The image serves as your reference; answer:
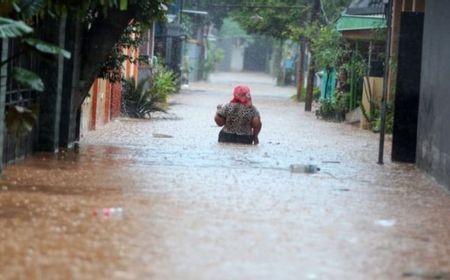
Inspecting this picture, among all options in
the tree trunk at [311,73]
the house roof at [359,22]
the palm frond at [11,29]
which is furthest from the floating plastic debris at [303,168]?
the tree trunk at [311,73]

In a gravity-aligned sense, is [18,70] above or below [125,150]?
above

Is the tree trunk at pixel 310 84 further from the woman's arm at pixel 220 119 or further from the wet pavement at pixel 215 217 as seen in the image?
the wet pavement at pixel 215 217

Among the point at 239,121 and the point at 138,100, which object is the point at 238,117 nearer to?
the point at 239,121

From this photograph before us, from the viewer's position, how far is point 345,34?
2959 cm

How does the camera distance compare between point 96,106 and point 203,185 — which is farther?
point 96,106

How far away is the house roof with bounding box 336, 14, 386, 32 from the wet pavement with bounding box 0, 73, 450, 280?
9.59m

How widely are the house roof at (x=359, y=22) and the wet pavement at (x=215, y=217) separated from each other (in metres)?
9.59

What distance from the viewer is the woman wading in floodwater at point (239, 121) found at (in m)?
19.7

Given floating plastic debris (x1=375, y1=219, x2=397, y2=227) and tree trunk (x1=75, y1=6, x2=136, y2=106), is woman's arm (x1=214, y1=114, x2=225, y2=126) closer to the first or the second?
tree trunk (x1=75, y1=6, x2=136, y2=106)

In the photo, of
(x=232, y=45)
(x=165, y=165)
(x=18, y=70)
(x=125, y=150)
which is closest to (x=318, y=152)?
(x=125, y=150)

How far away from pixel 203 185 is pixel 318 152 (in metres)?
6.70

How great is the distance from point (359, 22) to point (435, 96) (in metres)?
13.5

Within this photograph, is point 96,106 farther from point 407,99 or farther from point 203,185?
point 203,185

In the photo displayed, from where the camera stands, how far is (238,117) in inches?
777
